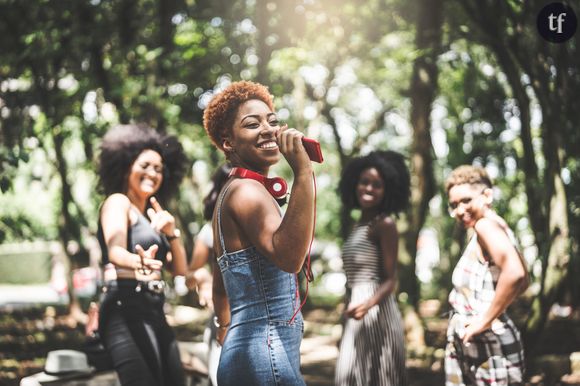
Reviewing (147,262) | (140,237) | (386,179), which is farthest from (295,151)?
(386,179)

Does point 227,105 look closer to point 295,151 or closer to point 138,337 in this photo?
point 295,151

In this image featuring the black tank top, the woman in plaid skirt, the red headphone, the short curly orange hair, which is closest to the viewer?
the red headphone

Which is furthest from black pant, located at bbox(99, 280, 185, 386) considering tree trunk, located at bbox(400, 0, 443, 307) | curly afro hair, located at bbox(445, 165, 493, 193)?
tree trunk, located at bbox(400, 0, 443, 307)

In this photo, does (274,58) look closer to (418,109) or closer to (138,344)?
(418,109)

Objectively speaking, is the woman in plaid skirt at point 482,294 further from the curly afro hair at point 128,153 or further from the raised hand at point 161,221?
the curly afro hair at point 128,153

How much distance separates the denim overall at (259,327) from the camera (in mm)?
2295

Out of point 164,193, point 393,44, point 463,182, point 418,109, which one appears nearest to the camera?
point 463,182

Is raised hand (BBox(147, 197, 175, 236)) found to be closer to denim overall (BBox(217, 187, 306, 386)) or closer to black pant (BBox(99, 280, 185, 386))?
black pant (BBox(99, 280, 185, 386))

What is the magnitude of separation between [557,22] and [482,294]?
3204mm

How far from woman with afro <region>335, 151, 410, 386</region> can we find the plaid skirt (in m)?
0.73

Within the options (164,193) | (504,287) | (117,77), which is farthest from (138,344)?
(117,77)

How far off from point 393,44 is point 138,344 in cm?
1282

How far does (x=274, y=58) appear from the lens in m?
11.5

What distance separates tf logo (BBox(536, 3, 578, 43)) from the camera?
574 cm
